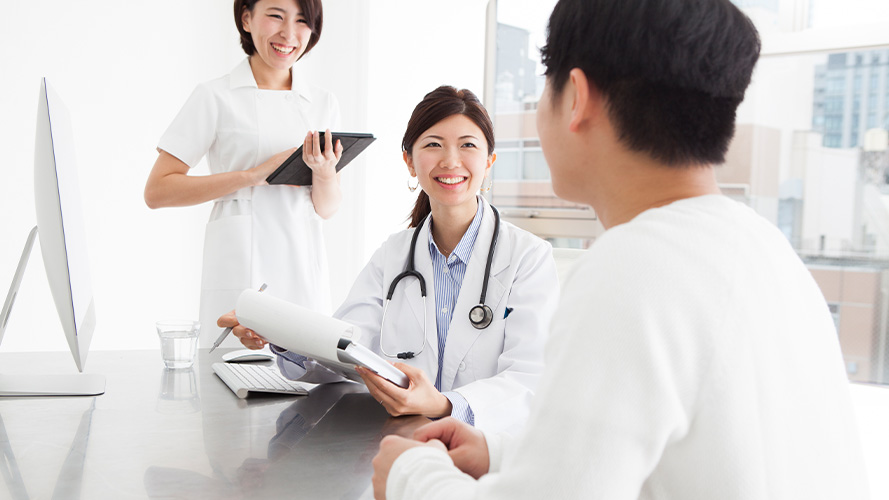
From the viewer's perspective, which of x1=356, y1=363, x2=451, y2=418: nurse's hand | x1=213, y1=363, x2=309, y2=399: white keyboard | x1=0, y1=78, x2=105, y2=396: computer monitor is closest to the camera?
x1=0, y1=78, x2=105, y2=396: computer monitor

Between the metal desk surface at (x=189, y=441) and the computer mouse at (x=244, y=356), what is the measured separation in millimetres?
205

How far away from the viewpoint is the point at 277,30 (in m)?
2.16

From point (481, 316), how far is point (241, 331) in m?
0.48

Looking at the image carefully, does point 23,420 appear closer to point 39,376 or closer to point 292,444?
point 39,376

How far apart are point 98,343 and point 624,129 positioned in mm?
3316

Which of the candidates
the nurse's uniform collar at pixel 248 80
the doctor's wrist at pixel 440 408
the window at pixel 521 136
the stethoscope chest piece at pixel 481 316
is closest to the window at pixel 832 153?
the window at pixel 521 136

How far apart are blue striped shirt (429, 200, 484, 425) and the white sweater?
956 mm

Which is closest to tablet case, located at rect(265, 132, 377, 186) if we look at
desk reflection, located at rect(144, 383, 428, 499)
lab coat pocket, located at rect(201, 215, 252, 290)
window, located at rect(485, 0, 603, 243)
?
lab coat pocket, located at rect(201, 215, 252, 290)

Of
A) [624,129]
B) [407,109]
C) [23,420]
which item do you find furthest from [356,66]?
[624,129]

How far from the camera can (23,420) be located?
112 cm

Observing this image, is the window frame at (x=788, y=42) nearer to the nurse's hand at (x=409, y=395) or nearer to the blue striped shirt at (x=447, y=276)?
the blue striped shirt at (x=447, y=276)

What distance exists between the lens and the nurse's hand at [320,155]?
199 cm

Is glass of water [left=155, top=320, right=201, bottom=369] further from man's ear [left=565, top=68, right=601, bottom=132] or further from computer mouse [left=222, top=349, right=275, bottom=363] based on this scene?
man's ear [left=565, top=68, right=601, bottom=132]

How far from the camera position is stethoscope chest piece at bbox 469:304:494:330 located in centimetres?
151
